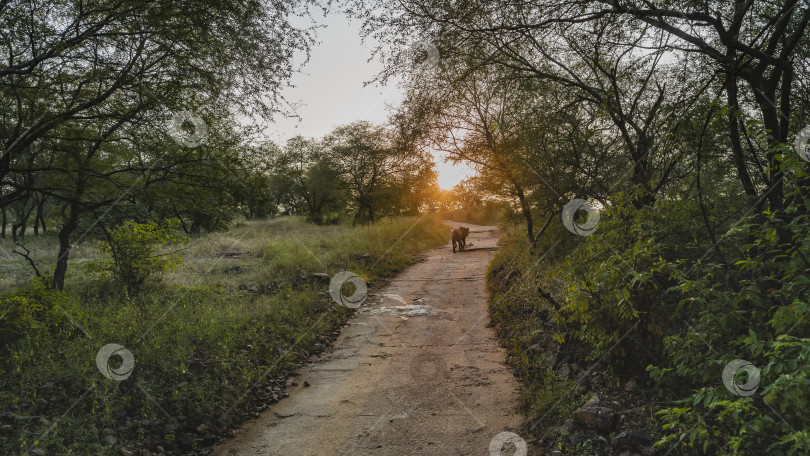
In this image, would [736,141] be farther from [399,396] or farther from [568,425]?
[399,396]

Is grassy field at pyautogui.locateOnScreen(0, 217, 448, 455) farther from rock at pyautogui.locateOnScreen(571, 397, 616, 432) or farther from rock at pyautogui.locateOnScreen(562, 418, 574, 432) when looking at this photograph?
rock at pyautogui.locateOnScreen(571, 397, 616, 432)

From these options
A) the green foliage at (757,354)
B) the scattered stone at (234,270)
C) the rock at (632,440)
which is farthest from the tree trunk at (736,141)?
the scattered stone at (234,270)

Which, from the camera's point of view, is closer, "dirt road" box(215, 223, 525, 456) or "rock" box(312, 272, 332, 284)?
"dirt road" box(215, 223, 525, 456)

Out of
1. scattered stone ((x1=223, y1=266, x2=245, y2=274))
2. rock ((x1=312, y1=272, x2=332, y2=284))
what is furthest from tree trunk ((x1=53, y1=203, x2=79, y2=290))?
rock ((x1=312, y1=272, x2=332, y2=284))

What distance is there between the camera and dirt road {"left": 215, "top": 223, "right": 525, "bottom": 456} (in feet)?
12.9

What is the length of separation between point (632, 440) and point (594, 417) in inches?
15.3

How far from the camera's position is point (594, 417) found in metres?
3.52

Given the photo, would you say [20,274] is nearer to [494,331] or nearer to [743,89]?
[494,331]

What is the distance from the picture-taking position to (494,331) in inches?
279

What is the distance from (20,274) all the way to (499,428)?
1290 cm

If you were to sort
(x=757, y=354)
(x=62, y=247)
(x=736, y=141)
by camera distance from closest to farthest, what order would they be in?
(x=757, y=354) < (x=736, y=141) < (x=62, y=247)

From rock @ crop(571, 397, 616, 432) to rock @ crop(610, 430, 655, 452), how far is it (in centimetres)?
18

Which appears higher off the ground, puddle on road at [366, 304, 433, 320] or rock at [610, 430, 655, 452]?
rock at [610, 430, 655, 452]

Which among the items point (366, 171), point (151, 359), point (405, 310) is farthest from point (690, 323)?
point (366, 171)
